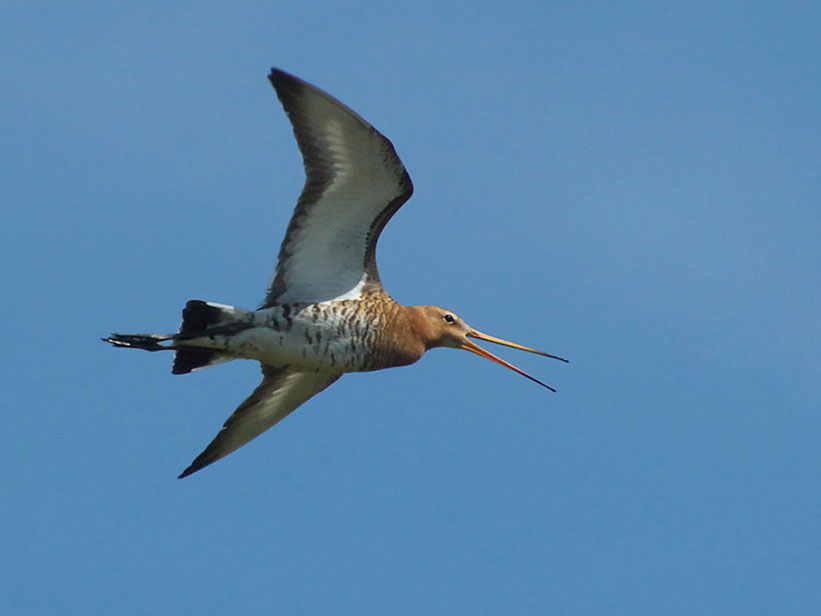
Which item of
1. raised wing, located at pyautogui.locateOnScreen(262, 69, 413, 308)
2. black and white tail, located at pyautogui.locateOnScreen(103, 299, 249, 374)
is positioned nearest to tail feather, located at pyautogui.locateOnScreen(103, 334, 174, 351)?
black and white tail, located at pyautogui.locateOnScreen(103, 299, 249, 374)

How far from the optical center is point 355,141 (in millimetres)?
12391

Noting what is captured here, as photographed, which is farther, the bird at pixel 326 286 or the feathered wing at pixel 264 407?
the feathered wing at pixel 264 407

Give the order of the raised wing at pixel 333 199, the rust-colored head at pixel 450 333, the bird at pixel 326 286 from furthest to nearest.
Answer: the rust-colored head at pixel 450 333
the bird at pixel 326 286
the raised wing at pixel 333 199

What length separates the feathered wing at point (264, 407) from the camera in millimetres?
14031

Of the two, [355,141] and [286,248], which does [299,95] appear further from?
[286,248]

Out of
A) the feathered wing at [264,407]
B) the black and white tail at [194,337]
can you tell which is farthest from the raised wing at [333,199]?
the feathered wing at [264,407]

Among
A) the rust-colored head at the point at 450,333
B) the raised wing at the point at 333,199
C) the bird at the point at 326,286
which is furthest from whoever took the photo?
the rust-colored head at the point at 450,333

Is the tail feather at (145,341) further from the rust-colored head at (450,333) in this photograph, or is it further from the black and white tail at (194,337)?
the rust-colored head at (450,333)

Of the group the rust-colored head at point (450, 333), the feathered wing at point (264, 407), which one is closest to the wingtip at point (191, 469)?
the feathered wing at point (264, 407)

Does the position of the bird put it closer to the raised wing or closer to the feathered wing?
the raised wing

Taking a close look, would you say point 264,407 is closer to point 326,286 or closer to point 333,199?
point 326,286

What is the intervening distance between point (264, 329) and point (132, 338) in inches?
54.0

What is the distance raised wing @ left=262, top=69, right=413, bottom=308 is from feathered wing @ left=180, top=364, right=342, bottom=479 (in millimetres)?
Result: 1270

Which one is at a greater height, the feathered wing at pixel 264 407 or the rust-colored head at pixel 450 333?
the rust-colored head at pixel 450 333
